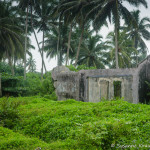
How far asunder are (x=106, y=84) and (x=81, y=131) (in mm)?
6514

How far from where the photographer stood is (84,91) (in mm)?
10836

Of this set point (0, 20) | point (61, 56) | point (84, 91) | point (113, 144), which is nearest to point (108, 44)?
point (61, 56)

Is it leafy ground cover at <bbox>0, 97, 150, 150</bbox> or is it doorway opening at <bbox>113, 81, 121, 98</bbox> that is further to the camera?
doorway opening at <bbox>113, 81, 121, 98</bbox>

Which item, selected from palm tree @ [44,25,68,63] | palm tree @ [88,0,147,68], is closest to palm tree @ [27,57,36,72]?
palm tree @ [44,25,68,63]

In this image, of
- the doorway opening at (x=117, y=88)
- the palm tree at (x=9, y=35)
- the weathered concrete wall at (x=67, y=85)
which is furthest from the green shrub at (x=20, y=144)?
the palm tree at (x=9, y=35)

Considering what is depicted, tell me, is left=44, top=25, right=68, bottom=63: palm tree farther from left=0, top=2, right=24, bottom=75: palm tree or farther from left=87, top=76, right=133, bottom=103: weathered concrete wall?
left=87, top=76, right=133, bottom=103: weathered concrete wall

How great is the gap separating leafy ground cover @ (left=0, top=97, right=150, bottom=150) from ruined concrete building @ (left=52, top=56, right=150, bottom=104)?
273 cm

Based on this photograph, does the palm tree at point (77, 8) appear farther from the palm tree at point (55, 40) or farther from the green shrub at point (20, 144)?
the green shrub at point (20, 144)

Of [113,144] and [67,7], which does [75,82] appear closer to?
[113,144]

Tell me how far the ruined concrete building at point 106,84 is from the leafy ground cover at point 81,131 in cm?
273

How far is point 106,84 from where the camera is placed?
10.4m

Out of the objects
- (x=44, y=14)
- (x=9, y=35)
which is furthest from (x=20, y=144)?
(x=44, y=14)

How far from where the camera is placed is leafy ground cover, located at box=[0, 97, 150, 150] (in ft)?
13.3

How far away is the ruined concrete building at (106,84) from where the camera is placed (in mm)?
9555
